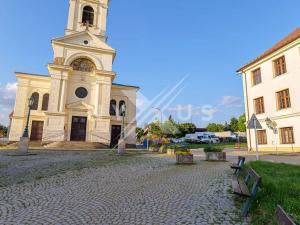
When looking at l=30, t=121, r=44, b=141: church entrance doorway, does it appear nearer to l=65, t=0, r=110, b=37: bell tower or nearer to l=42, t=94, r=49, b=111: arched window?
l=42, t=94, r=49, b=111: arched window

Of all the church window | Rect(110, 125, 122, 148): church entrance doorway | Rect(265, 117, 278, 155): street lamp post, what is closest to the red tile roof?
Rect(265, 117, 278, 155): street lamp post

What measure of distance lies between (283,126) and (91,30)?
29.3m

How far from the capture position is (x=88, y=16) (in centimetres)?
3556

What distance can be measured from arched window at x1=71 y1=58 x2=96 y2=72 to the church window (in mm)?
2806

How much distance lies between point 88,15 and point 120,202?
36505mm

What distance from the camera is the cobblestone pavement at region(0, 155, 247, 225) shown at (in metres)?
3.99

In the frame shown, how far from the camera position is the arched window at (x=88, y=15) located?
35062 mm

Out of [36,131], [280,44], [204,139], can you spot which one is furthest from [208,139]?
[36,131]

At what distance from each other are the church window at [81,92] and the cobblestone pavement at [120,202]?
23722 millimetres

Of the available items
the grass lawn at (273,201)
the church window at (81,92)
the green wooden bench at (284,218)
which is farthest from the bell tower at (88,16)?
the green wooden bench at (284,218)

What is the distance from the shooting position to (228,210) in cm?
446

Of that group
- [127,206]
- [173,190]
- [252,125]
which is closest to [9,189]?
[127,206]

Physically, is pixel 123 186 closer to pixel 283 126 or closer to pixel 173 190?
pixel 173 190

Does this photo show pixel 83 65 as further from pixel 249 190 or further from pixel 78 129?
pixel 249 190
